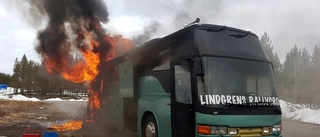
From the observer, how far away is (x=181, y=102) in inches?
253

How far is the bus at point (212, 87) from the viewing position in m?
5.80

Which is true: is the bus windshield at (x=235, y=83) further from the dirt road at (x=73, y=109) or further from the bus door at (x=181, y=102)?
the dirt road at (x=73, y=109)

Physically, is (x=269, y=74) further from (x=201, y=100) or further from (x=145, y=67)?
(x=145, y=67)

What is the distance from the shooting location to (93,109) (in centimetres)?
1434

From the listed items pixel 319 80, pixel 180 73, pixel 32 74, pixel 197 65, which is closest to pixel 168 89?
pixel 180 73

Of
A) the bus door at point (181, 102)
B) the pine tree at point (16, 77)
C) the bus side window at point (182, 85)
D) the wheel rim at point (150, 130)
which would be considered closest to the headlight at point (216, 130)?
the bus door at point (181, 102)

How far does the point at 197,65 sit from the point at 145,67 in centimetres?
299

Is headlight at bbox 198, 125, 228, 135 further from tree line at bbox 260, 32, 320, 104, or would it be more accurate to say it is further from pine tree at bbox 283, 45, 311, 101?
pine tree at bbox 283, 45, 311, 101

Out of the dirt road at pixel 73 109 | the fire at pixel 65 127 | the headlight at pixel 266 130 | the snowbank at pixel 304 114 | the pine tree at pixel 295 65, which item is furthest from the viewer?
the pine tree at pixel 295 65

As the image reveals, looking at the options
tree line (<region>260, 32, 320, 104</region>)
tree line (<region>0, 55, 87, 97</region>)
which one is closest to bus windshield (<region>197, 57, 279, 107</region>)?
tree line (<region>260, 32, 320, 104</region>)

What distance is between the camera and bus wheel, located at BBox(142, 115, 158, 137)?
7.71 meters

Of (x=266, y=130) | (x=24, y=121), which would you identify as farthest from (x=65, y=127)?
(x=266, y=130)

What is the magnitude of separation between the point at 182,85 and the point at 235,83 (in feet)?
3.86

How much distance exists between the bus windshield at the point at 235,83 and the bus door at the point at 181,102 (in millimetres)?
410
